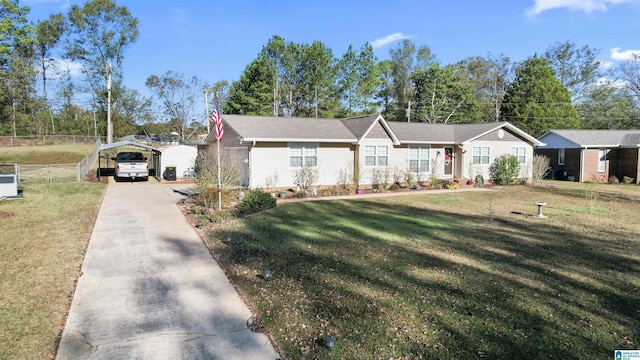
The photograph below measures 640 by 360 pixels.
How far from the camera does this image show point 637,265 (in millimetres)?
7445

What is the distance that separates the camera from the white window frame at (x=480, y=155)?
75.4 ft

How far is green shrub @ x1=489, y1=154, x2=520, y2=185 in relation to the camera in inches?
893

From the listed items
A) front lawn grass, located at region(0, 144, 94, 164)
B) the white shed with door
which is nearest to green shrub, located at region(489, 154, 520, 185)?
the white shed with door

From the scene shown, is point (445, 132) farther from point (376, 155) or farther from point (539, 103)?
point (539, 103)

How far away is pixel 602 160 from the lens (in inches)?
1058

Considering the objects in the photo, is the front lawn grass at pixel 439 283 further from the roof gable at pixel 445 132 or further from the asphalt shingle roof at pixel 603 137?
the asphalt shingle roof at pixel 603 137

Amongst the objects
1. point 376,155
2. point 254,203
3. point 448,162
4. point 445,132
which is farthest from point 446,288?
point 445,132

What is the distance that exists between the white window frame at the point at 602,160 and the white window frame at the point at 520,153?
6.78 m

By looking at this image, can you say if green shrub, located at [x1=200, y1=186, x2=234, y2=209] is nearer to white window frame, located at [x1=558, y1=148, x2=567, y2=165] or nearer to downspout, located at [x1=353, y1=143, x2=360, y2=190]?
downspout, located at [x1=353, y1=143, x2=360, y2=190]

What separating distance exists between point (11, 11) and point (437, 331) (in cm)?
2267

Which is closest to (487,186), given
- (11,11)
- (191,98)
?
(11,11)

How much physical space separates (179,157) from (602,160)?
29109mm

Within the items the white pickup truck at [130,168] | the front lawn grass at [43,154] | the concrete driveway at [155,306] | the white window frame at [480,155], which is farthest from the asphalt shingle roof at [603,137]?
Answer: the front lawn grass at [43,154]

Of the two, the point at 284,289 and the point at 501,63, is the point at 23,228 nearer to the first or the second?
the point at 284,289
